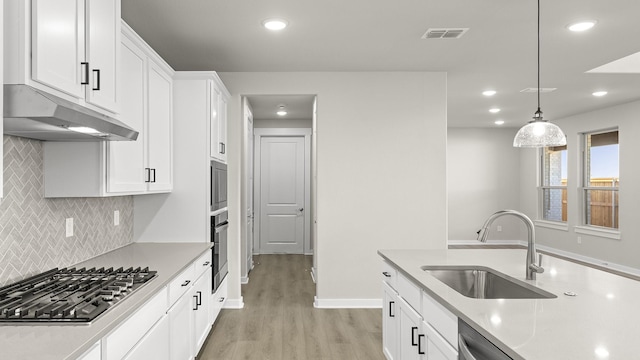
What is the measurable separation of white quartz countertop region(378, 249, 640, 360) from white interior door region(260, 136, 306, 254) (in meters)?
5.65

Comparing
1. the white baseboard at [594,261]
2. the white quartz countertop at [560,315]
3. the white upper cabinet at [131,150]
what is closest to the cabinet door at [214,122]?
the white upper cabinet at [131,150]

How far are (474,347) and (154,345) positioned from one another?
1.49m

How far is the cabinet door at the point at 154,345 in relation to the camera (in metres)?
1.89

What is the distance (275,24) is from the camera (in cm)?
329

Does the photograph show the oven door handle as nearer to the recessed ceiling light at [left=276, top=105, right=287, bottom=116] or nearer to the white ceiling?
the white ceiling

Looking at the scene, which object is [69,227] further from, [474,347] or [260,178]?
[260,178]

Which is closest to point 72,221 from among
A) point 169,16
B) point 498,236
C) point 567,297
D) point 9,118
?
point 9,118

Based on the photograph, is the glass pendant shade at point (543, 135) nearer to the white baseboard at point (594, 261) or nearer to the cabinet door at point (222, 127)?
the cabinet door at point (222, 127)

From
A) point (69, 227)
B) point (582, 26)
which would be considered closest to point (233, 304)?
point (69, 227)

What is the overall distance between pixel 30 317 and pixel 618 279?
2.61 meters

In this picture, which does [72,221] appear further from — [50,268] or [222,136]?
[222,136]

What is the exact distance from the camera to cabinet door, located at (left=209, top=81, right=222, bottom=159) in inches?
145

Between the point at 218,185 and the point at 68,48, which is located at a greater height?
the point at 68,48

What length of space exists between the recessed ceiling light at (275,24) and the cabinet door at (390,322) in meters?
2.08
